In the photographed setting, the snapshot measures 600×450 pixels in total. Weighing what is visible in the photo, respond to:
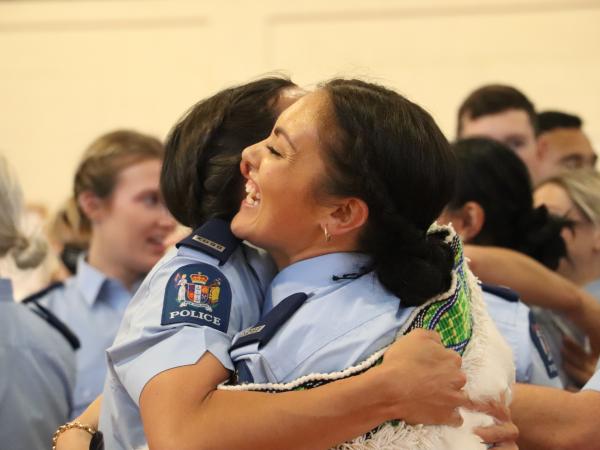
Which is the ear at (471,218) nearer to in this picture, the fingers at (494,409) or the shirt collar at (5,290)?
A: the fingers at (494,409)

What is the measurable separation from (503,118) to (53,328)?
5.63 ft

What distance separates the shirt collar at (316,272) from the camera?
1.39 m

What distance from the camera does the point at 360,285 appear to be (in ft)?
4.50

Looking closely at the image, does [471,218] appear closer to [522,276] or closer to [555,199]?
[522,276]

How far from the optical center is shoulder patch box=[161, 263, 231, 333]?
4.32 ft

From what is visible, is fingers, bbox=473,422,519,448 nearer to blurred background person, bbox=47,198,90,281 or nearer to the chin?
the chin

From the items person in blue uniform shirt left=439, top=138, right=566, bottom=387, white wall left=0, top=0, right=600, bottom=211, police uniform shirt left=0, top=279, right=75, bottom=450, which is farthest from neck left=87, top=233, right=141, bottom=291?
white wall left=0, top=0, right=600, bottom=211

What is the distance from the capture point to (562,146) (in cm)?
341

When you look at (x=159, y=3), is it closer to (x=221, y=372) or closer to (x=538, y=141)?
(x=538, y=141)

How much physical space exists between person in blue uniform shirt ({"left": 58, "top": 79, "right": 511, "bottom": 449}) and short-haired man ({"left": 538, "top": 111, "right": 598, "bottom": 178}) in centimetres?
203

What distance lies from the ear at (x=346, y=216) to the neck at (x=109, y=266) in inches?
65.5

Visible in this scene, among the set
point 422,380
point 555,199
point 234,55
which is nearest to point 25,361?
point 422,380

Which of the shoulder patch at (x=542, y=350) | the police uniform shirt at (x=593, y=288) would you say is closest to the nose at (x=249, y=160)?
the shoulder patch at (x=542, y=350)

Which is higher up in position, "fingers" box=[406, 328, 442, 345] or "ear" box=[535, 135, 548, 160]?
"fingers" box=[406, 328, 442, 345]
